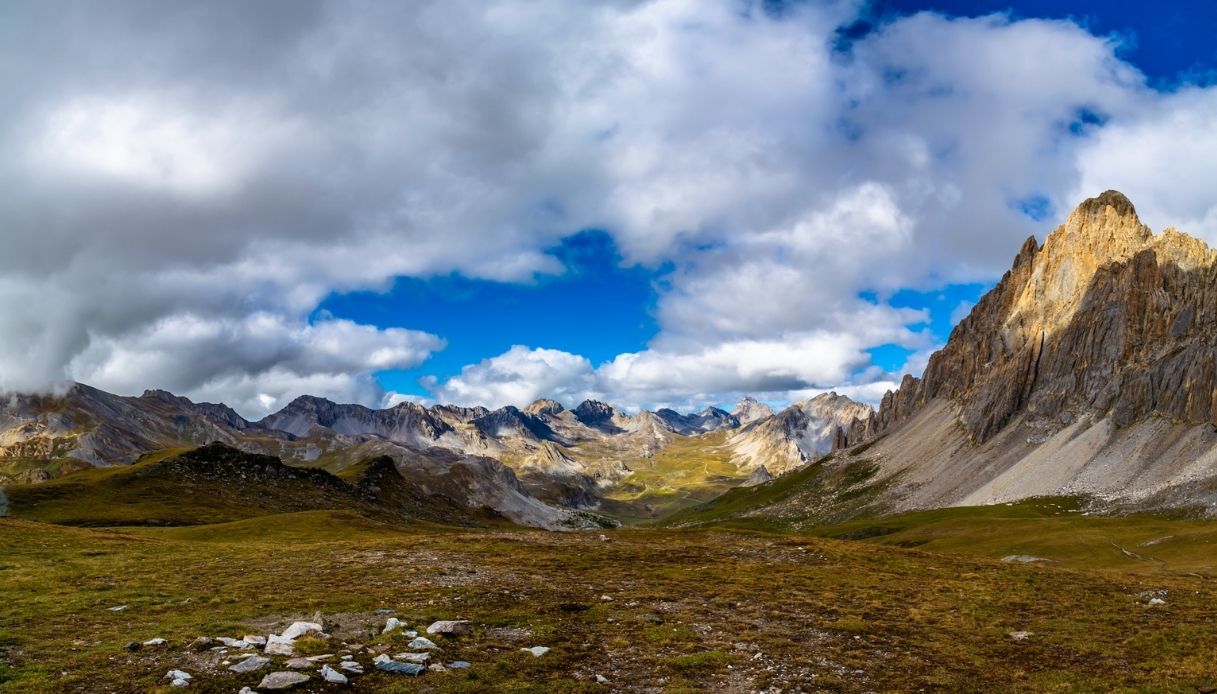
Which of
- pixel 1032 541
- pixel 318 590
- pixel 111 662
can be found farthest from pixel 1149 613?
pixel 1032 541

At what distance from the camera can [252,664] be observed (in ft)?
70.3

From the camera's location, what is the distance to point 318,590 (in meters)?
36.3

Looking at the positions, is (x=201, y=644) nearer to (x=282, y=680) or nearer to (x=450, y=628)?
(x=282, y=680)

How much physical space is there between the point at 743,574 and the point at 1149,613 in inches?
881

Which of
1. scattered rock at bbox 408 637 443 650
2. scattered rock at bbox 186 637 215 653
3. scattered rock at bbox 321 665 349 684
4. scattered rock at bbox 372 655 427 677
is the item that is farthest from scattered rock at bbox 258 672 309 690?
scattered rock at bbox 186 637 215 653

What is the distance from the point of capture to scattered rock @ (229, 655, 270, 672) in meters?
21.2

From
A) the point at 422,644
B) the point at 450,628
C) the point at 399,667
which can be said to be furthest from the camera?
the point at 450,628

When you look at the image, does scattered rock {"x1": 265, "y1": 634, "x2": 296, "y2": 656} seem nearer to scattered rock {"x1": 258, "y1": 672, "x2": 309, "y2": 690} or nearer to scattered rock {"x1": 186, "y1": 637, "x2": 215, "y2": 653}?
scattered rock {"x1": 186, "y1": 637, "x2": 215, "y2": 653}

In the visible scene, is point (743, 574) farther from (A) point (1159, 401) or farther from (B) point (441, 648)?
(A) point (1159, 401)

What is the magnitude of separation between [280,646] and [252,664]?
223cm

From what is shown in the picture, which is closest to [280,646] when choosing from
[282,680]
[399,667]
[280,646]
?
[280,646]

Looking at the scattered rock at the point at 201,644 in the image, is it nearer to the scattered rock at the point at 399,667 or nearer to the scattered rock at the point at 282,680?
the scattered rock at the point at 282,680

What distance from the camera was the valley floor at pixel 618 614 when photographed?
23.4 metres

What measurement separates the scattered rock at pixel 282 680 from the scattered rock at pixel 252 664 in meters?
1.11
